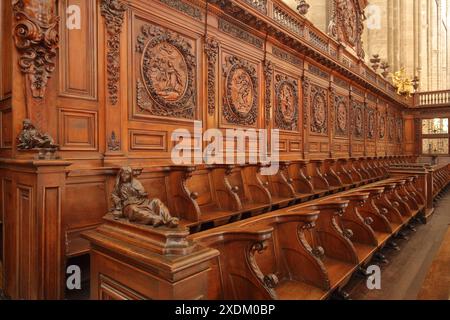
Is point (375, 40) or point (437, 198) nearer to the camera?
point (437, 198)

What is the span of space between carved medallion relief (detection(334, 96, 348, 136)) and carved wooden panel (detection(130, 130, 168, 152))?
6067 millimetres

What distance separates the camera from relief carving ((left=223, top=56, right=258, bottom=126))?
15.6ft

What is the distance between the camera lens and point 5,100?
8.43 feet

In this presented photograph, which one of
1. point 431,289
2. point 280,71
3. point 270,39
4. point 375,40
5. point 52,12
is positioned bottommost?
point 431,289

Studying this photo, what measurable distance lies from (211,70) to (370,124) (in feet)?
27.6

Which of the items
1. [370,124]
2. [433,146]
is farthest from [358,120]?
[433,146]

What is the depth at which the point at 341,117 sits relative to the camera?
28.2 ft

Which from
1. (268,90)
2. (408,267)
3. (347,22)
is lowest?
(408,267)

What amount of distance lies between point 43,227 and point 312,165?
4.95 meters

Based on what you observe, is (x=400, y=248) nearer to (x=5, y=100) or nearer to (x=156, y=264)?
(x=156, y=264)

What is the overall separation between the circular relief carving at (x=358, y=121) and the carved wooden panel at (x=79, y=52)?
8.64 meters

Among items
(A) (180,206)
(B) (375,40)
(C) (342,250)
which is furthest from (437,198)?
(B) (375,40)

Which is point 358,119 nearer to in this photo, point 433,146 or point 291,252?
point 433,146

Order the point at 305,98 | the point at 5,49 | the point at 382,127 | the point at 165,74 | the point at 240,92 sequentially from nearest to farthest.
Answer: the point at 5,49 → the point at 165,74 → the point at 240,92 → the point at 305,98 → the point at 382,127
